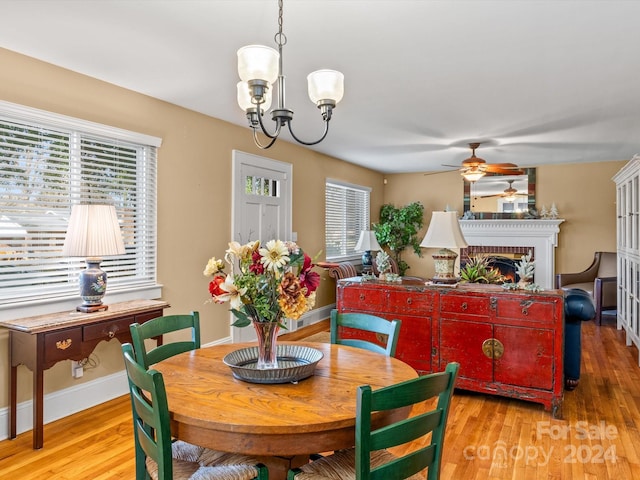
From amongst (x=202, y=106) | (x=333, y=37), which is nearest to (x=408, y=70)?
(x=333, y=37)

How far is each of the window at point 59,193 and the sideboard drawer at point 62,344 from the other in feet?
1.33

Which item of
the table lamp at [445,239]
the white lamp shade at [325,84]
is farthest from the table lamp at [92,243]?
the table lamp at [445,239]

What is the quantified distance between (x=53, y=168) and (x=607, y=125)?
512 cm

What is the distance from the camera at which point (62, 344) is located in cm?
266

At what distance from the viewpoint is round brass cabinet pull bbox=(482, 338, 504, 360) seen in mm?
3215

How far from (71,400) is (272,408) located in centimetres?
244

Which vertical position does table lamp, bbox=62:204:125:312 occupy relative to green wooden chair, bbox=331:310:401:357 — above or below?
above

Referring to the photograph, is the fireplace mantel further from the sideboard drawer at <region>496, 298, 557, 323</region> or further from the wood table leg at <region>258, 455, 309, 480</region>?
the wood table leg at <region>258, 455, 309, 480</region>

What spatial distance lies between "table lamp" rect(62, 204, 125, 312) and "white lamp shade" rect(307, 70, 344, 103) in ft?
5.78

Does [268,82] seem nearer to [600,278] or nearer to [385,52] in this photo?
[385,52]

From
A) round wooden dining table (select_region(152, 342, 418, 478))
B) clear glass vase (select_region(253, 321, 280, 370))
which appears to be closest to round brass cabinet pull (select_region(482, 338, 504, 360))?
round wooden dining table (select_region(152, 342, 418, 478))

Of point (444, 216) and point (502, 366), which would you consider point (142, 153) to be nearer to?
point (444, 216)

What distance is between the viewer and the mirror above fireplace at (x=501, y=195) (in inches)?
286

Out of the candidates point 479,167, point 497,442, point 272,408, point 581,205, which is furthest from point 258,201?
point 581,205
